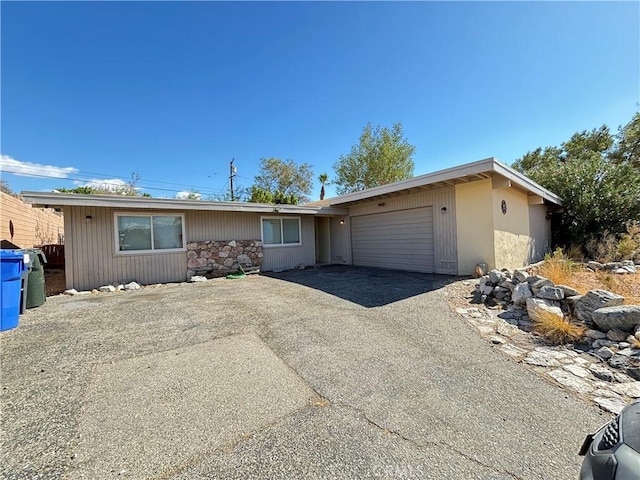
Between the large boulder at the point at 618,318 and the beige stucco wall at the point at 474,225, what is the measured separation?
12.4ft

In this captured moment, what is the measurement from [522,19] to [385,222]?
21.0 feet

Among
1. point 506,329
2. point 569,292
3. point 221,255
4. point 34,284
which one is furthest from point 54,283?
point 569,292

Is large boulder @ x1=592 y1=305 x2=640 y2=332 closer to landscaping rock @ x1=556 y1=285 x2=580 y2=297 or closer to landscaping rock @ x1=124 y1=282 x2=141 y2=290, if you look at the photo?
landscaping rock @ x1=556 y1=285 x2=580 y2=297

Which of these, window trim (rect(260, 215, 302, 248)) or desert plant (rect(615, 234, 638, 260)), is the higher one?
window trim (rect(260, 215, 302, 248))

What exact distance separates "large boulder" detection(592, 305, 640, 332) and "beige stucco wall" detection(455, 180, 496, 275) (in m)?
3.78

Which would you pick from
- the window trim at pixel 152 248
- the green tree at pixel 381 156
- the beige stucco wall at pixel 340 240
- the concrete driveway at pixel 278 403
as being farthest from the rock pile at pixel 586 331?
the green tree at pixel 381 156

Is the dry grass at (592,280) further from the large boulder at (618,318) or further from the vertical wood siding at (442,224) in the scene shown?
the vertical wood siding at (442,224)

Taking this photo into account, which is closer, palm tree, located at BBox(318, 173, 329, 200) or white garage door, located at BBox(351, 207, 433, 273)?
white garage door, located at BBox(351, 207, 433, 273)

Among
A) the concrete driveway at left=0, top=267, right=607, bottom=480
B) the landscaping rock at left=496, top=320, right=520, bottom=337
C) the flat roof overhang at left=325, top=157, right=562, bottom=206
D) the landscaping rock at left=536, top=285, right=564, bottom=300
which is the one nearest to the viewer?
the concrete driveway at left=0, top=267, right=607, bottom=480

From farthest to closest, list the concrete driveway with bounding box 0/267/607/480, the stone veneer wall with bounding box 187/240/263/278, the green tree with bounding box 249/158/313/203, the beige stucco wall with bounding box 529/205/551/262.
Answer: the green tree with bounding box 249/158/313/203 < the beige stucco wall with bounding box 529/205/551/262 < the stone veneer wall with bounding box 187/240/263/278 < the concrete driveway with bounding box 0/267/607/480

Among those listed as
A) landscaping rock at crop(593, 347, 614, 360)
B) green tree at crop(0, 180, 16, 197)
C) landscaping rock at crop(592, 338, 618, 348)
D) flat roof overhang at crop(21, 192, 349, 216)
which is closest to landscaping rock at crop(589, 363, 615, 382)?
landscaping rock at crop(593, 347, 614, 360)

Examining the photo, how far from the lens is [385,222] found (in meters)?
9.98

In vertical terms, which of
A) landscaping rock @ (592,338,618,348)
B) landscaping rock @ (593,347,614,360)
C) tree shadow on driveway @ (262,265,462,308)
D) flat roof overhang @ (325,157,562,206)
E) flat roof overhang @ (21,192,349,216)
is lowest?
landscaping rock @ (593,347,614,360)

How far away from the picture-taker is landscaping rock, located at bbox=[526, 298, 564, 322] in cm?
398
